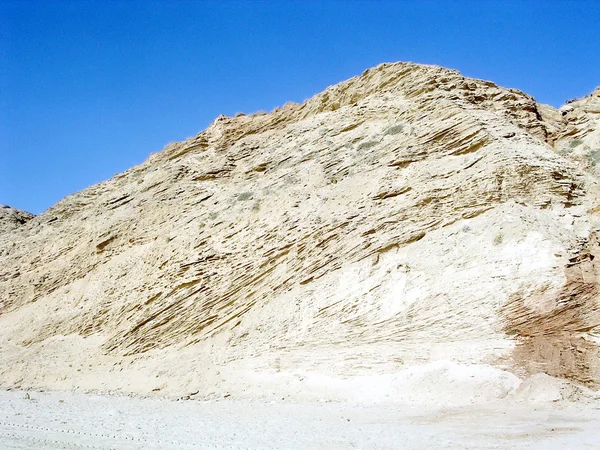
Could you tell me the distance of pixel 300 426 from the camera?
12070 mm

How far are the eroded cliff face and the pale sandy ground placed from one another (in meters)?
2.04

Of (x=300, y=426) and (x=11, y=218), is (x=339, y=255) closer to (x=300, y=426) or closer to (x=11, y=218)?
(x=300, y=426)

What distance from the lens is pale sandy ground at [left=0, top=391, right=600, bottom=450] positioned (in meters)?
10.4

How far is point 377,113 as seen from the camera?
25469mm

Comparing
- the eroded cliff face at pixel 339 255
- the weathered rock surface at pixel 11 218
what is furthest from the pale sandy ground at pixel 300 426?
the weathered rock surface at pixel 11 218

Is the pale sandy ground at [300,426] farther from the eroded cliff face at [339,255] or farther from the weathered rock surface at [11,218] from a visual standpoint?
the weathered rock surface at [11,218]

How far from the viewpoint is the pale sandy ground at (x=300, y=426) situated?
10430mm

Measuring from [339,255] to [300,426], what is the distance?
8.13 metres

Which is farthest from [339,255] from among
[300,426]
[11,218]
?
[11,218]

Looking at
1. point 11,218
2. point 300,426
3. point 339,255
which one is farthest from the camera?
point 11,218

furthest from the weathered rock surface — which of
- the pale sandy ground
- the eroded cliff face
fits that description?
the pale sandy ground

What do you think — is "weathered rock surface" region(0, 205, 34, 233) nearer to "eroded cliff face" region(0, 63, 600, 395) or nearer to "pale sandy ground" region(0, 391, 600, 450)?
"eroded cliff face" region(0, 63, 600, 395)

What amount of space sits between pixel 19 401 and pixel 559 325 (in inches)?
587

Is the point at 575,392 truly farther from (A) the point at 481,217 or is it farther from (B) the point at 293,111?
(B) the point at 293,111
